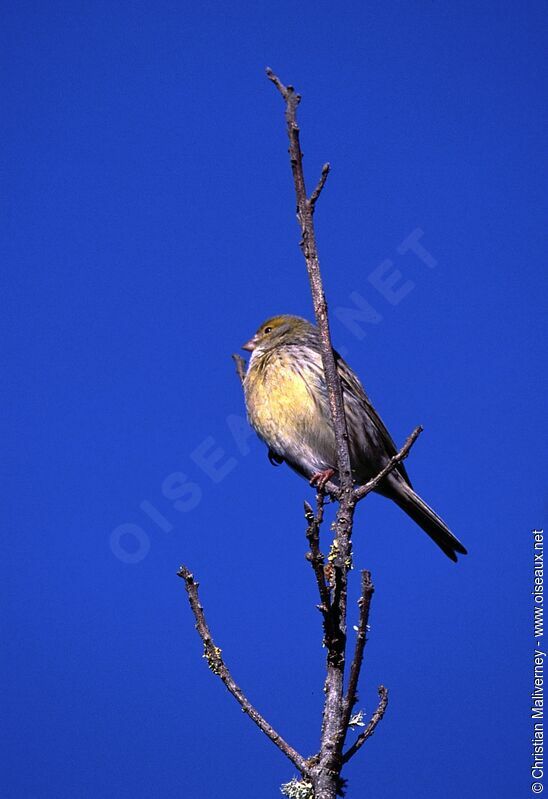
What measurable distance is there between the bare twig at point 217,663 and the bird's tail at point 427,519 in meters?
3.24

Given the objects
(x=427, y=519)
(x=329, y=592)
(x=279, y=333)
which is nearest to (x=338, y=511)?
(x=329, y=592)

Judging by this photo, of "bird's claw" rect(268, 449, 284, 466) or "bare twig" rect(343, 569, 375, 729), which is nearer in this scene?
"bare twig" rect(343, 569, 375, 729)

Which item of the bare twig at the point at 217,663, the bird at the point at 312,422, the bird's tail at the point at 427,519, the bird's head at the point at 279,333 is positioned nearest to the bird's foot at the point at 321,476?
the bird at the point at 312,422

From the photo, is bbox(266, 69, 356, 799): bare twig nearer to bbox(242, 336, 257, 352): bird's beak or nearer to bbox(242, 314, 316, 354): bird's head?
bbox(242, 314, 316, 354): bird's head

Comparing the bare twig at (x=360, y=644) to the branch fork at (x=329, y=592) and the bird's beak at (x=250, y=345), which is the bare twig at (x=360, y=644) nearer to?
the branch fork at (x=329, y=592)

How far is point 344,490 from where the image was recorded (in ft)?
13.1

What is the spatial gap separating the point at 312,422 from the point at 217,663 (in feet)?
9.64

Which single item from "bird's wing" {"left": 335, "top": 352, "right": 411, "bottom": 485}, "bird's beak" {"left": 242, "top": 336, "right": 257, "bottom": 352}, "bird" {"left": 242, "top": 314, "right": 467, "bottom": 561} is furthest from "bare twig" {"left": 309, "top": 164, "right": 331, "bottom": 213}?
"bird's beak" {"left": 242, "top": 336, "right": 257, "bottom": 352}

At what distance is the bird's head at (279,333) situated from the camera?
721 centimetres

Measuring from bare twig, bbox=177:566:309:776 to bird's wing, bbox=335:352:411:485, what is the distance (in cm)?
347

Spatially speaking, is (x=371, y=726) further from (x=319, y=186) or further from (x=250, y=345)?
(x=250, y=345)

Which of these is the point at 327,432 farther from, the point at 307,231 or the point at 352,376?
the point at 307,231

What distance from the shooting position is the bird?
648 centimetres

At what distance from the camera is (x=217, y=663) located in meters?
3.70
